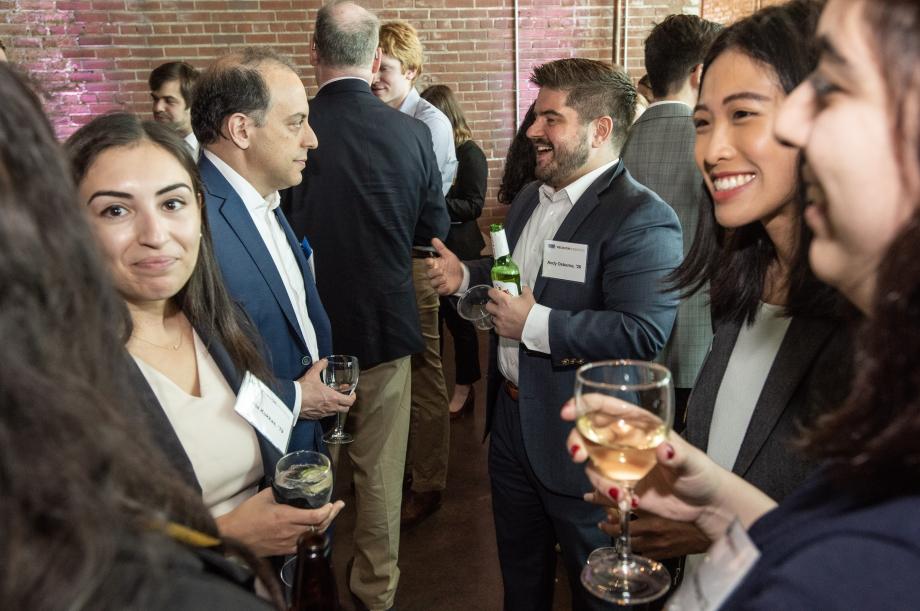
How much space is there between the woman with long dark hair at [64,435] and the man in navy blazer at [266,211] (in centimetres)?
119

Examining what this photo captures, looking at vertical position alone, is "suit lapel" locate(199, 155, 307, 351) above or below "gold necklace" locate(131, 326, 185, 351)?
above

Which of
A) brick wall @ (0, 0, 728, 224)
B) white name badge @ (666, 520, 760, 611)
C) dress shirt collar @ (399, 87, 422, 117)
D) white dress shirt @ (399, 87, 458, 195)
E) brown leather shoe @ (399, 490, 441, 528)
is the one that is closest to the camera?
white name badge @ (666, 520, 760, 611)

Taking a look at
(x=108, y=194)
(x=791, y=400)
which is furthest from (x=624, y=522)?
(x=108, y=194)

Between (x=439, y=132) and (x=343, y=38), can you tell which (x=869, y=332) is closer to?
(x=343, y=38)

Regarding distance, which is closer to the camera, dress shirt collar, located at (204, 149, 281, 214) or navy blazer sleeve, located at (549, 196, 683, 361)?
navy blazer sleeve, located at (549, 196, 683, 361)

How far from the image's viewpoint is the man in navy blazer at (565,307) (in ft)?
6.42

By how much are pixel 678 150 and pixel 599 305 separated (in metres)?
1.19

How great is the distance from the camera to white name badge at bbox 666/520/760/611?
27.4 inches

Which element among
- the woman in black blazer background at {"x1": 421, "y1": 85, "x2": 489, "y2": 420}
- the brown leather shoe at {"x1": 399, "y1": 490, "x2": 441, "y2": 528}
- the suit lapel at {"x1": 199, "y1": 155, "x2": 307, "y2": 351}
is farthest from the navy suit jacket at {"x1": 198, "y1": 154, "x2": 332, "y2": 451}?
the woman in black blazer background at {"x1": 421, "y1": 85, "x2": 489, "y2": 420}

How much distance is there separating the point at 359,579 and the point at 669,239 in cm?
171

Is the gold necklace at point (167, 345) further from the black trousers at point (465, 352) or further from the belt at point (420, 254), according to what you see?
the black trousers at point (465, 352)

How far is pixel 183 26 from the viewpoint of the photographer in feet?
18.5

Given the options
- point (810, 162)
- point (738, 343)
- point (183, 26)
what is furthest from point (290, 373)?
point (183, 26)

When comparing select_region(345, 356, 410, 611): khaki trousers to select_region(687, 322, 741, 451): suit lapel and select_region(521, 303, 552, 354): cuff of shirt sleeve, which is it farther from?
select_region(687, 322, 741, 451): suit lapel
